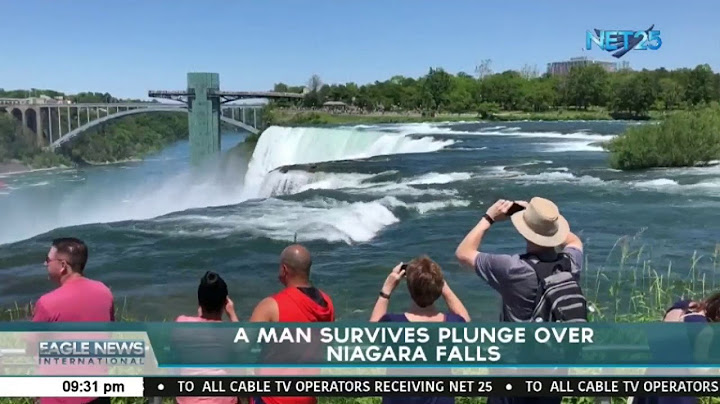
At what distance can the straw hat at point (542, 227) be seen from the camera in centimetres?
301

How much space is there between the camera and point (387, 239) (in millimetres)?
8438

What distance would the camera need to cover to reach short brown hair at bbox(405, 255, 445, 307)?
9.37ft

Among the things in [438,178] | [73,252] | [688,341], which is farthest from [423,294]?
[438,178]

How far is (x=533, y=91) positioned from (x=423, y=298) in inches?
232

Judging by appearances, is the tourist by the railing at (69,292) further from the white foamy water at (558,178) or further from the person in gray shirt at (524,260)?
the white foamy water at (558,178)

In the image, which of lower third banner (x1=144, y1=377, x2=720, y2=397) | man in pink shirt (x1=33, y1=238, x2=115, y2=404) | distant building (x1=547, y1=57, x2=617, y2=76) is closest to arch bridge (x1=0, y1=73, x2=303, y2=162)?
distant building (x1=547, y1=57, x2=617, y2=76)

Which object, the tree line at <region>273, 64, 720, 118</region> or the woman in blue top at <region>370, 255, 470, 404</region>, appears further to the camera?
the tree line at <region>273, 64, 720, 118</region>

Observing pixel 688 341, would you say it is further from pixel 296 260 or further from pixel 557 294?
pixel 296 260

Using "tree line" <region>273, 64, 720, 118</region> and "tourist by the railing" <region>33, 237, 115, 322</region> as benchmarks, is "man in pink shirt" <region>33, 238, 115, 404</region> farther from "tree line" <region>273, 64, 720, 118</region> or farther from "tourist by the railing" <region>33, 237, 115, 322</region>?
"tree line" <region>273, 64, 720, 118</region>

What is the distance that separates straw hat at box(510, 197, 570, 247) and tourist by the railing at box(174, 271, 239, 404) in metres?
1.32

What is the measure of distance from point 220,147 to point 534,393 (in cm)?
509

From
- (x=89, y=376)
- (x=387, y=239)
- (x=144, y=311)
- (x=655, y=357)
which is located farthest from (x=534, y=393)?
(x=387, y=239)

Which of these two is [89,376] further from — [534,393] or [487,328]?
[534,393]

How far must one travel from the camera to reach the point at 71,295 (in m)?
3.24
